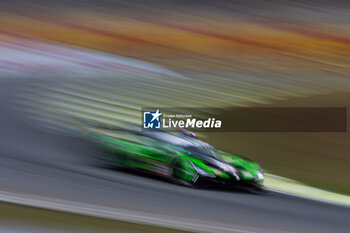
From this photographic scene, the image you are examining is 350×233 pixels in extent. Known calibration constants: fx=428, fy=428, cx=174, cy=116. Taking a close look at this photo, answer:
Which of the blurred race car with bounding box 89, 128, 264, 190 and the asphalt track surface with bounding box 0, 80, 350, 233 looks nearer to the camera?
the asphalt track surface with bounding box 0, 80, 350, 233

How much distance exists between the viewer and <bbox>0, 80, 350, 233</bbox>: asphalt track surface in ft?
11.9

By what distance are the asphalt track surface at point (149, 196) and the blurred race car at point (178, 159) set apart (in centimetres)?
10

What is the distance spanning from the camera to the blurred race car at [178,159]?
3908mm

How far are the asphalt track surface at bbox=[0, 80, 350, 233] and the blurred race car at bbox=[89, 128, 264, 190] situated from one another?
0.10 metres

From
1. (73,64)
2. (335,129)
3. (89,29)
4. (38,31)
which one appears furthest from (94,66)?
(335,129)

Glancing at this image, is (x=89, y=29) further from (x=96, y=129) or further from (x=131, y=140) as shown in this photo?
(x=131, y=140)

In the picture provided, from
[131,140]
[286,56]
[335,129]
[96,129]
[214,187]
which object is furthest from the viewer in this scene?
[286,56]

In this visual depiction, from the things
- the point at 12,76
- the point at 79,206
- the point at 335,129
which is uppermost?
the point at 12,76

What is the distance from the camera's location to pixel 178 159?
3.94 m

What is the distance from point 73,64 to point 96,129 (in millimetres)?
1471

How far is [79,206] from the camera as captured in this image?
3561 mm

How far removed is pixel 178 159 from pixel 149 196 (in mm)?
428

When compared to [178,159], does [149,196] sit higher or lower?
lower

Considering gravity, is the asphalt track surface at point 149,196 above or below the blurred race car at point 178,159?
below
